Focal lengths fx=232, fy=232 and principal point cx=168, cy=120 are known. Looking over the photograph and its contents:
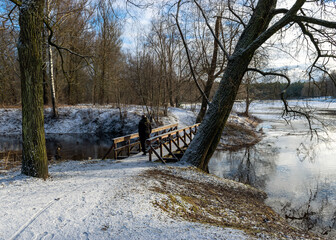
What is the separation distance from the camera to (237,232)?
3.57 metres

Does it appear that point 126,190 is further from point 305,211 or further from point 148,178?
point 305,211

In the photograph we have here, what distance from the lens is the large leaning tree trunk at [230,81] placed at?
7105 mm

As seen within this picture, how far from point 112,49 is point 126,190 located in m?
23.7

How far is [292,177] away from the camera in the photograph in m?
9.30

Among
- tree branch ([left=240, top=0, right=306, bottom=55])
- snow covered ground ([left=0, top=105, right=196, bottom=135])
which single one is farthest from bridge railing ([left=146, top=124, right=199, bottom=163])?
snow covered ground ([left=0, top=105, right=196, bottom=135])

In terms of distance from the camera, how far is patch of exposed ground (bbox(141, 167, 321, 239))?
4164 millimetres

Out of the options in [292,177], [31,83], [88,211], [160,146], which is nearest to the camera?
[88,211]

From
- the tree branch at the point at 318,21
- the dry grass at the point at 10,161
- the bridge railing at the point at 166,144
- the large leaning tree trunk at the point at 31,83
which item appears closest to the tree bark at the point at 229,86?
the bridge railing at the point at 166,144

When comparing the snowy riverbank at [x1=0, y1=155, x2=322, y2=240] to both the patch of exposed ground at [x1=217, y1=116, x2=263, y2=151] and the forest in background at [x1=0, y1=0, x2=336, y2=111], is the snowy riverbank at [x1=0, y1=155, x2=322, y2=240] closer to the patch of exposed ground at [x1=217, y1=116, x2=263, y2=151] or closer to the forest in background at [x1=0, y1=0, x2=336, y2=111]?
the forest in background at [x1=0, y1=0, x2=336, y2=111]

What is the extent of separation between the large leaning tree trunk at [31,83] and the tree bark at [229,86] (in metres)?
4.69

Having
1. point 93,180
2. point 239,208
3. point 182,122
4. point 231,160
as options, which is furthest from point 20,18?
point 182,122

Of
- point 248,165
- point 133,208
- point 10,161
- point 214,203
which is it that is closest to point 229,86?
point 214,203

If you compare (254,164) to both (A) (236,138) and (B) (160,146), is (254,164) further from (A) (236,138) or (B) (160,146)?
(A) (236,138)

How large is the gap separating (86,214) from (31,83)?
3.29 m
